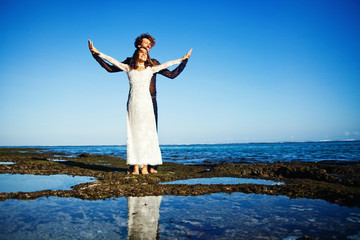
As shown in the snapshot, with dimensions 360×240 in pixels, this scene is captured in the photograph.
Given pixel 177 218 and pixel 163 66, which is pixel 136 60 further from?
pixel 177 218

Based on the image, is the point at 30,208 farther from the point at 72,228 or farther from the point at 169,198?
the point at 169,198

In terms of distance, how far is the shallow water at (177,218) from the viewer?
1.64m

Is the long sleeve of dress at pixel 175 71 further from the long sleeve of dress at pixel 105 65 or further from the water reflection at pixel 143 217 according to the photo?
the water reflection at pixel 143 217

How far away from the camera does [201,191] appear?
3131 mm

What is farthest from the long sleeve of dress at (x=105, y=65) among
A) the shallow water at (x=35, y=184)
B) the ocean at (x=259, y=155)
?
the ocean at (x=259, y=155)

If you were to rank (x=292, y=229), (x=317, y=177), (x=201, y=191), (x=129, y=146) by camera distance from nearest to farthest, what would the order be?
(x=292, y=229)
(x=201, y=191)
(x=317, y=177)
(x=129, y=146)

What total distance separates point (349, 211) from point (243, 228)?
1.17m

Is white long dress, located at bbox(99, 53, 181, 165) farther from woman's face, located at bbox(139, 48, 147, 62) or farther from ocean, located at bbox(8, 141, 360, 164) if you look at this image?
ocean, located at bbox(8, 141, 360, 164)

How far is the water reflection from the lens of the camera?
64.9 inches

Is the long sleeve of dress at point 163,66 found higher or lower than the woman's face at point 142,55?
lower

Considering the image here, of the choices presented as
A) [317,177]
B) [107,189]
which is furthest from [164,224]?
[317,177]

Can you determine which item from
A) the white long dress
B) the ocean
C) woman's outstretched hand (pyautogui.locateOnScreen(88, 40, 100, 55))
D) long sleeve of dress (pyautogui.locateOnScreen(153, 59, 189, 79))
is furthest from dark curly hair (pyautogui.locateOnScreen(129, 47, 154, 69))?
the ocean

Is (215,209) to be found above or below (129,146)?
below

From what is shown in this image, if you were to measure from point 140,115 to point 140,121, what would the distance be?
0.13m
